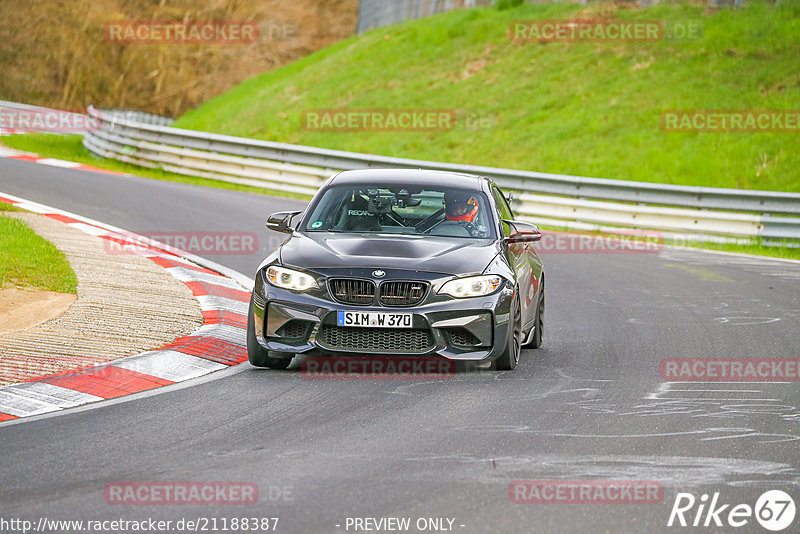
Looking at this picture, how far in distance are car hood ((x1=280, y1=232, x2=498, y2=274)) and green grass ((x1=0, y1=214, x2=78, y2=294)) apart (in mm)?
3333

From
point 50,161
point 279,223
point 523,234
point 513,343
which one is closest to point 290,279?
point 279,223

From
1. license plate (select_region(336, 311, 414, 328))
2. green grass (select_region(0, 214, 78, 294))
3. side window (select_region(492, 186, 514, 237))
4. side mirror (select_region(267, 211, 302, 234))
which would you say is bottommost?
green grass (select_region(0, 214, 78, 294))

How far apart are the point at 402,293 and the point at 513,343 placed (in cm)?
103

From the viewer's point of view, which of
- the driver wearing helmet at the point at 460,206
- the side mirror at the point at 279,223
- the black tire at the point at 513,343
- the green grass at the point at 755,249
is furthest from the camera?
the green grass at the point at 755,249

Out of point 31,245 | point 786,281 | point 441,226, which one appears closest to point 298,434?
point 441,226

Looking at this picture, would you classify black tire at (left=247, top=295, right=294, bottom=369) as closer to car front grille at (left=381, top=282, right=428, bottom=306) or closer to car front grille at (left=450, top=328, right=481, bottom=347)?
car front grille at (left=381, top=282, right=428, bottom=306)

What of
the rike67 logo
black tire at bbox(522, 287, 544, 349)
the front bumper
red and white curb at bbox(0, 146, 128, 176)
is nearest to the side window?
black tire at bbox(522, 287, 544, 349)

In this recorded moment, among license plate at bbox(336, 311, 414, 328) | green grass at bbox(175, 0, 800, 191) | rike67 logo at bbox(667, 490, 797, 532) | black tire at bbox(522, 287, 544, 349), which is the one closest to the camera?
rike67 logo at bbox(667, 490, 797, 532)

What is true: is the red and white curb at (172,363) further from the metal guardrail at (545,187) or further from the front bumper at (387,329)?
the metal guardrail at (545,187)

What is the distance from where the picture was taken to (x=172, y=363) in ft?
29.8

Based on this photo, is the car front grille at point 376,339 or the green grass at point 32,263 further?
the green grass at point 32,263

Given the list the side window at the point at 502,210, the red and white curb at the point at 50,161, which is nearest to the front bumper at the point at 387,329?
the side window at the point at 502,210

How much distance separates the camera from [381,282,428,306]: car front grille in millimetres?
8797

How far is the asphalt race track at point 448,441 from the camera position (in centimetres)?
551
